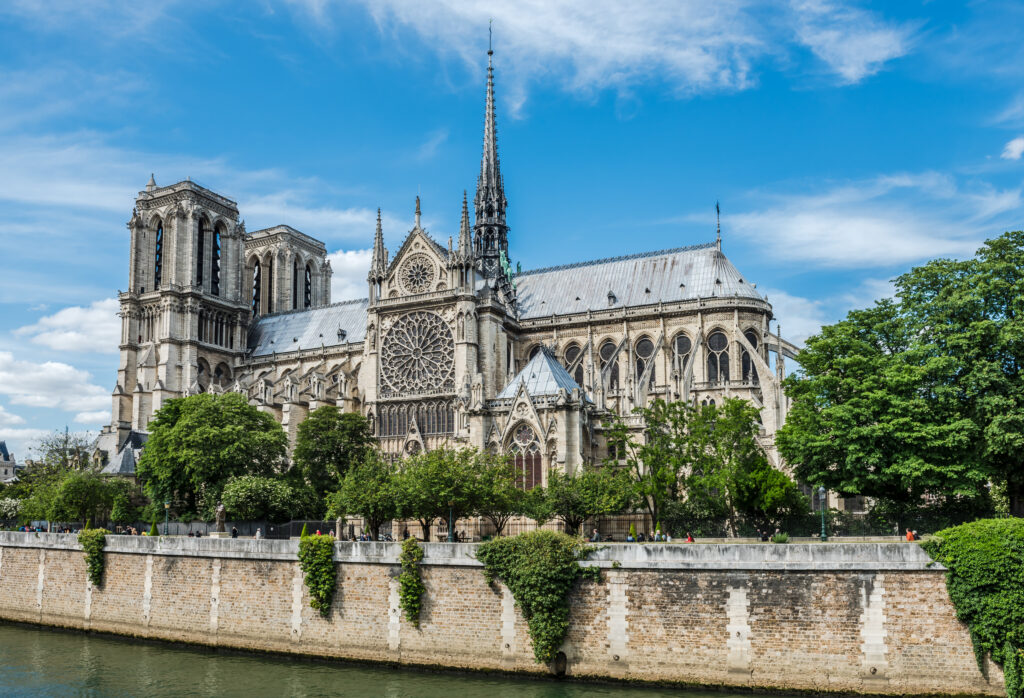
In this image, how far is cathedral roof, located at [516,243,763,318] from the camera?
6531 cm

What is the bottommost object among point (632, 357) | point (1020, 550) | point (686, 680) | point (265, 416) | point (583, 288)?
point (686, 680)

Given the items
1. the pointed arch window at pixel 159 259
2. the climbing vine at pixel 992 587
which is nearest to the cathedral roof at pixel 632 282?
the pointed arch window at pixel 159 259

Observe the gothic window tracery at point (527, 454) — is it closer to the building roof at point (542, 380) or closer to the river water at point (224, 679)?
the building roof at point (542, 380)

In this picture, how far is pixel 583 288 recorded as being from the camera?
2773 inches

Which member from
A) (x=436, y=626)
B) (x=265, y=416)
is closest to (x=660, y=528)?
(x=436, y=626)

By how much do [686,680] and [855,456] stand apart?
1079 cm

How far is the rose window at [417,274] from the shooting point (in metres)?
64.9

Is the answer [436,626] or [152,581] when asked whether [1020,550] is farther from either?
[152,581]

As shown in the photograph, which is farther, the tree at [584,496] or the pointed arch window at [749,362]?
the pointed arch window at [749,362]

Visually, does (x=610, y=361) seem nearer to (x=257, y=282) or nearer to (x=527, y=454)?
(x=527, y=454)

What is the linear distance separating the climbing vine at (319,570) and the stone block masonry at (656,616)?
287 millimetres

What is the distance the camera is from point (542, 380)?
159ft

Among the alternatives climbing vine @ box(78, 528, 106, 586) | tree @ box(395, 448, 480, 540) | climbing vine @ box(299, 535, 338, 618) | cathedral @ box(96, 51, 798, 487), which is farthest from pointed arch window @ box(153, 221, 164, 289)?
climbing vine @ box(299, 535, 338, 618)

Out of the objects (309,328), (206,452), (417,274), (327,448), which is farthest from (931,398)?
(309,328)
